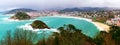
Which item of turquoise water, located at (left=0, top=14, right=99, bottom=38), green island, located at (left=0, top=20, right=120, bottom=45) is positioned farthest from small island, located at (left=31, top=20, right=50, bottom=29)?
green island, located at (left=0, top=20, right=120, bottom=45)

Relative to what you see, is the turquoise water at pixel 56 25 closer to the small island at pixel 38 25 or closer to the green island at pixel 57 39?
the small island at pixel 38 25

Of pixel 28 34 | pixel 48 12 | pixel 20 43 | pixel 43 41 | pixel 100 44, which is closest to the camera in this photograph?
pixel 20 43

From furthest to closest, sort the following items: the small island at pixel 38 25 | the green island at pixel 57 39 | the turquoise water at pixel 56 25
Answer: the small island at pixel 38 25, the turquoise water at pixel 56 25, the green island at pixel 57 39

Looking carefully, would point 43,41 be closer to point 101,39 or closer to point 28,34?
point 28,34

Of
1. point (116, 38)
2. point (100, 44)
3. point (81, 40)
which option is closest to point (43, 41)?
point (81, 40)

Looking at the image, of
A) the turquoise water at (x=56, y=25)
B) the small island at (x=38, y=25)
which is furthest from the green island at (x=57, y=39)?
the small island at (x=38, y=25)

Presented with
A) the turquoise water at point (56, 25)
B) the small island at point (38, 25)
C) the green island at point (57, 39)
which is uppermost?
the green island at point (57, 39)

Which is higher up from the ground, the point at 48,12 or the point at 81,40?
the point at 81,40

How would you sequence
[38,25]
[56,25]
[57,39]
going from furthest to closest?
1. [56,25]
2. [38,25]
3. [57,39]

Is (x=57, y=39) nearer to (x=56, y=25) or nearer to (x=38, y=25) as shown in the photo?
(x=38, y=25)

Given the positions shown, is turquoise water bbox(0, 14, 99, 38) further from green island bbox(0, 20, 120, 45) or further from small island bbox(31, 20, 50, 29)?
green island bbox(0, 20, 120, 45)

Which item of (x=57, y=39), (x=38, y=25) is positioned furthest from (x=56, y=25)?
(x=57, y=39)
